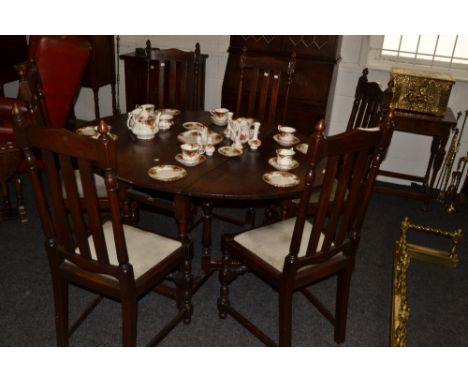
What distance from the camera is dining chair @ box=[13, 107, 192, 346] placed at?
58.4 inches

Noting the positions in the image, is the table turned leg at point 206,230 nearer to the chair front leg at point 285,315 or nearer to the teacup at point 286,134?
the teacup at point 286,134

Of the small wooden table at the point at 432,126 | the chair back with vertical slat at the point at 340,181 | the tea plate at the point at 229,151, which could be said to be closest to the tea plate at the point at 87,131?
the tea plate at the point at 229,151

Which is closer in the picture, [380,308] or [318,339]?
[318,339]

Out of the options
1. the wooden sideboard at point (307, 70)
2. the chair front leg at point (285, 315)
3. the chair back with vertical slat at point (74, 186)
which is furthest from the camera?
the wooden sideboard at point (307, 70)

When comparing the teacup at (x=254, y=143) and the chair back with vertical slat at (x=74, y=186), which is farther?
the teacup at (x=254, y=143)

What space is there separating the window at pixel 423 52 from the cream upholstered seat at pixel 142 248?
2673 mm

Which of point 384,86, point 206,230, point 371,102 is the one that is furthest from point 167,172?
point 384,86

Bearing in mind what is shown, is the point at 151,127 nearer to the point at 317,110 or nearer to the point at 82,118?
the point at 317,110

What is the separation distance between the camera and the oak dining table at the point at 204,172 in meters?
1.93

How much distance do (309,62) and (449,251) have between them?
5.69ft

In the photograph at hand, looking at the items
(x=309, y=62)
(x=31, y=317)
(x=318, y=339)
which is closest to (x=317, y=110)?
(x=309, y=62)

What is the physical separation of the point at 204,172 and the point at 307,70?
5.95 feet
